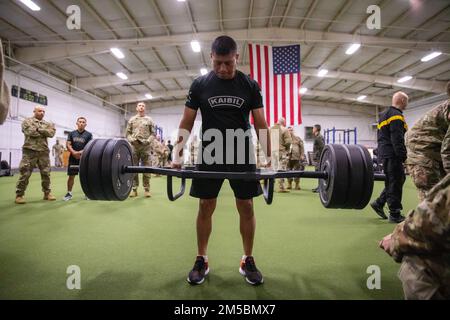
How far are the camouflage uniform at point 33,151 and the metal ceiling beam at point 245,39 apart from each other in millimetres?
6145

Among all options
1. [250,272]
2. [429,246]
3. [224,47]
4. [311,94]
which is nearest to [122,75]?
[311,94]

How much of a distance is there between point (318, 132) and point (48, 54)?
31.0ft

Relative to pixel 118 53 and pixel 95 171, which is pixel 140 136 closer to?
pixel 95 171

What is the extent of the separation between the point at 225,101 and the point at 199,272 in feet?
3.42

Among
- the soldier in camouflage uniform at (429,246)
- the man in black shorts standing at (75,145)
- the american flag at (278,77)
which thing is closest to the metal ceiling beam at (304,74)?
the american flag at (278,77)

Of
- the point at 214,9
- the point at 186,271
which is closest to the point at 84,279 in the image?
the point at 186,271

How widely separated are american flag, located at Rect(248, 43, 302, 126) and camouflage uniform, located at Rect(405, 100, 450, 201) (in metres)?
4.03

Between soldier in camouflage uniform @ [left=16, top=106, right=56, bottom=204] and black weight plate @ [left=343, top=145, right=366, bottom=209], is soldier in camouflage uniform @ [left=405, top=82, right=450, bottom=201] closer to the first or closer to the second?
black weight plate @ [left=343, top=145, right=366, bottom=209]

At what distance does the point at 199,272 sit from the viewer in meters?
1.61

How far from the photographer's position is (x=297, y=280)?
160 centimetres

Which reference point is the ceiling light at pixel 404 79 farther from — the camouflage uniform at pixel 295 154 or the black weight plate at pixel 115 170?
the black weight plate at pixel 115 170

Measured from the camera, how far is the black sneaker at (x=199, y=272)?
61.2 inches

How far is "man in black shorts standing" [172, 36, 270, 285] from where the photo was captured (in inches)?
61.5
